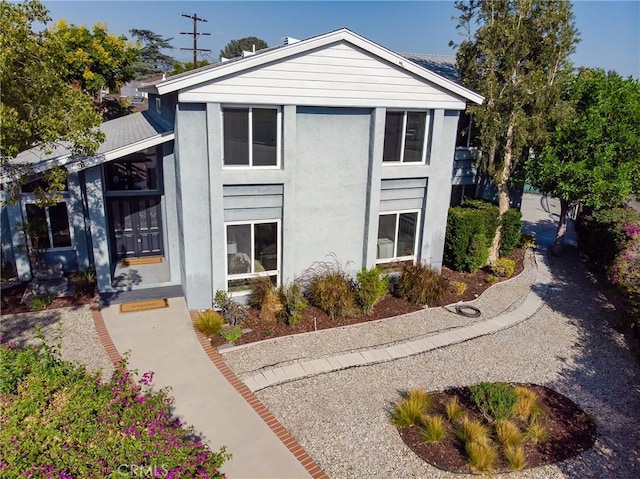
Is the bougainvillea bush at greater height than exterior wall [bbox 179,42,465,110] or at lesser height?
lesser

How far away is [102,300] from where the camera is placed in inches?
536

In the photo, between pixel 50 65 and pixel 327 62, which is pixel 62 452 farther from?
pixel 327 62

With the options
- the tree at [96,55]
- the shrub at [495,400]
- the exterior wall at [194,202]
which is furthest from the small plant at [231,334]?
the tree at [96,55]

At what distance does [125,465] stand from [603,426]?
915 cm

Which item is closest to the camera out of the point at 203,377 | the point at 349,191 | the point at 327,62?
the point at 203,377

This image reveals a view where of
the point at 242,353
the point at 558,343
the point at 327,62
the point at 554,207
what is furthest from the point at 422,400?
the point at 554,207

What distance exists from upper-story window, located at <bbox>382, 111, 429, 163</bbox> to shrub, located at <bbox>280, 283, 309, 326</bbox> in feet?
16.4

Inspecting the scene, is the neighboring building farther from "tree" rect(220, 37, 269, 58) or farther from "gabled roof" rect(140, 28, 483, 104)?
"tree" rect(220, 37, 269, 58)

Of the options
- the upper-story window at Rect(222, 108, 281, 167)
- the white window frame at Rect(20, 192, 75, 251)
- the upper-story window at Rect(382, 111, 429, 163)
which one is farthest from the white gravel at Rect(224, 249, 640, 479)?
the white window frame at Rect(20, 192, 75, 251)

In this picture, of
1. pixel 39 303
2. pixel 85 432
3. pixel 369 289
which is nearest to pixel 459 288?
pixel 369 289

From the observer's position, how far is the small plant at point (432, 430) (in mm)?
8758

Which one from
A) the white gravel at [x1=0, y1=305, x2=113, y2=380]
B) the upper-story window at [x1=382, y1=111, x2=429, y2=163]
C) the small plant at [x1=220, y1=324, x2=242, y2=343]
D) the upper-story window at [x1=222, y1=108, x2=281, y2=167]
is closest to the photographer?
the white gravel at [x1=0, y1=305, x2=113, y2=380]

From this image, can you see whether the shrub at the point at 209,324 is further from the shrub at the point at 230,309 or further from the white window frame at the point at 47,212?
the white window frame at the point at 47,212

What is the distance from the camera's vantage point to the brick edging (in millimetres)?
8164
